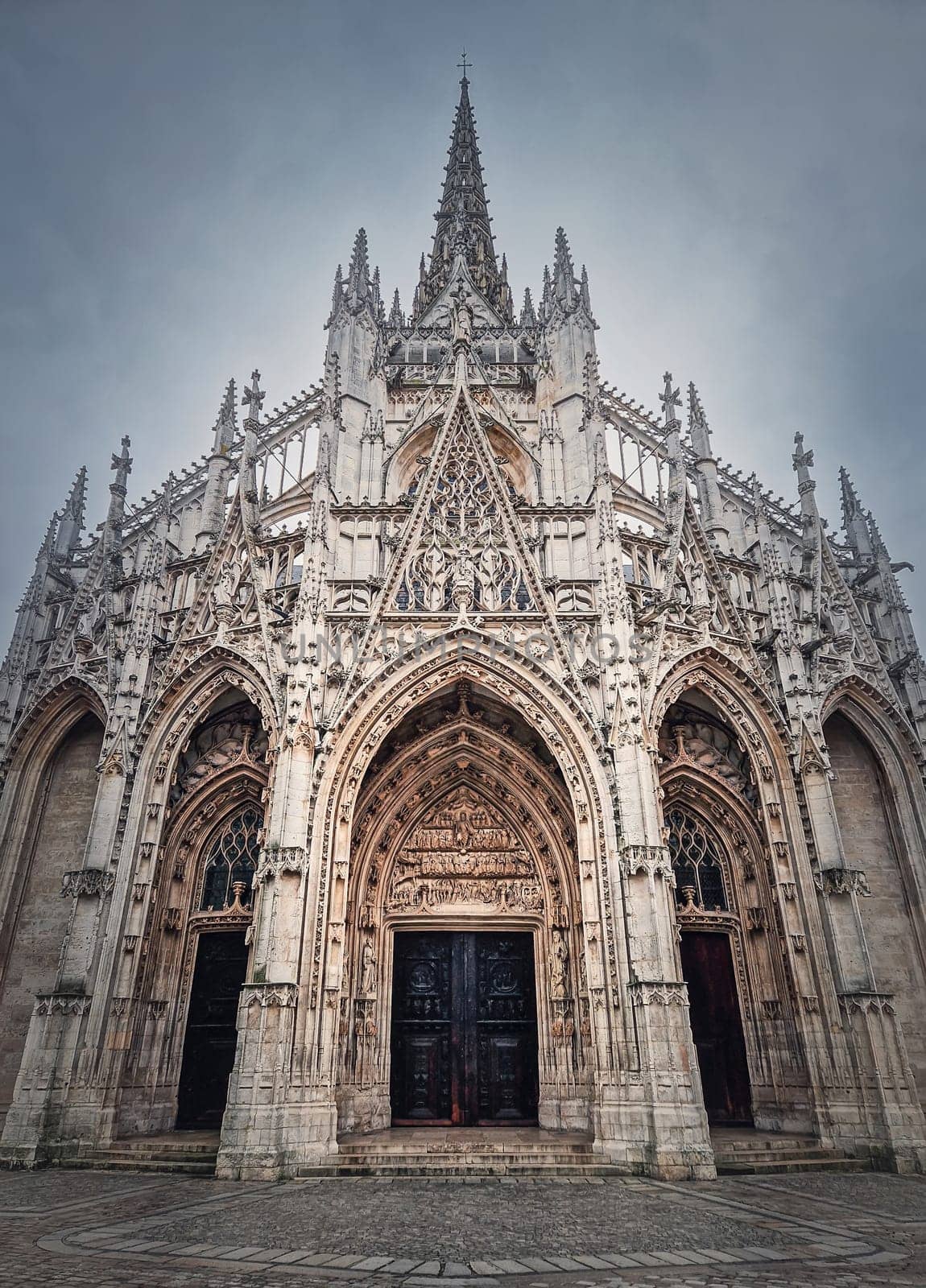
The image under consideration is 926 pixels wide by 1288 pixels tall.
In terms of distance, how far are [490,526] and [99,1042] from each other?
12513mm

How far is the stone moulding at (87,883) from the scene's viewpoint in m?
14.6

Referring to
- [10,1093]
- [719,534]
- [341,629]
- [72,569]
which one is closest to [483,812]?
[341,629]

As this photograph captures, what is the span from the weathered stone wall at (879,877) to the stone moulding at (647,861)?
196 inches

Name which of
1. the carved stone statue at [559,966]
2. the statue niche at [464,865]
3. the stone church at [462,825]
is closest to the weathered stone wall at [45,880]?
the stone church at [462,825]

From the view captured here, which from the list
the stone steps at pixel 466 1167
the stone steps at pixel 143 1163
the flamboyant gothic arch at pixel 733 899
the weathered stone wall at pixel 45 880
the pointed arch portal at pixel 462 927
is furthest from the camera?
the weathered stone wall at pixel 45 880

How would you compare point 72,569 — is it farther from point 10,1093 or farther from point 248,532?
point 10,1093

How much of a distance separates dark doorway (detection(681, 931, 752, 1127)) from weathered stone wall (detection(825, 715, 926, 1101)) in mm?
2898

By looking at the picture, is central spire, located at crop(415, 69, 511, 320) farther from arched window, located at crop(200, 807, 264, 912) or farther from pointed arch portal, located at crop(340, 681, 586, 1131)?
arched window, located at crop(200, 807, 264, 912)

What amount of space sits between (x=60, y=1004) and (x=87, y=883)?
1997 millimetres

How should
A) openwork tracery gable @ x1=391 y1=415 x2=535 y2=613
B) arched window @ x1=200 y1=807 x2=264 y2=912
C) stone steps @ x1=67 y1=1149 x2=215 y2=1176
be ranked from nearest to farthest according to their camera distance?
stone steps @ x1=67 y1=1149 x2=215 y2=1176
openwork tracery gable @ x1=391 y1=415 x2=535 y2=613
arched window @ x1=200 y1=807 x2=264 y2=912

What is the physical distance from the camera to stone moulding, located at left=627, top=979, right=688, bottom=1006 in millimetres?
12680

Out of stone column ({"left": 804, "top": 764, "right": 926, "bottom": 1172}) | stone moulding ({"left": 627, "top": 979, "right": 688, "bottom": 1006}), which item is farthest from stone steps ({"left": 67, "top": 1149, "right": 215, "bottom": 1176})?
stone column ({"left": 804, "top": 764, "right": 926, "bottom": 1172})

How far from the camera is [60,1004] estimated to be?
544 inches

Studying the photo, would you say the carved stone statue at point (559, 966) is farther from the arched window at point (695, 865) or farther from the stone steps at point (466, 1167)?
the stone steps at point (466, 1167)
